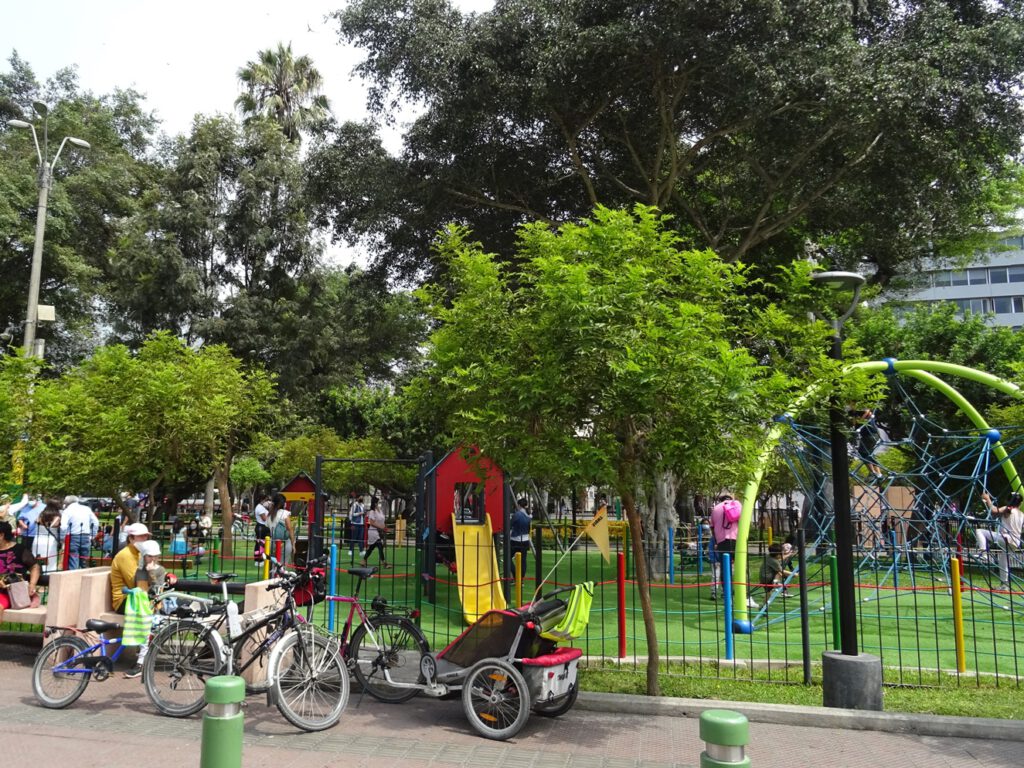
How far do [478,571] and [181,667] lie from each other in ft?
17.4

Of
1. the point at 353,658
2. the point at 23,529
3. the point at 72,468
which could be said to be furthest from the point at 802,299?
the point at 23,529

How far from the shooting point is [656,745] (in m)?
6.05

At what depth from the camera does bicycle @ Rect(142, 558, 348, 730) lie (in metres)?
6.41

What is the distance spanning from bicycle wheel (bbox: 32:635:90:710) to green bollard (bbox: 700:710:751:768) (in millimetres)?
5791

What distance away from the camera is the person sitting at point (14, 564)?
861cm

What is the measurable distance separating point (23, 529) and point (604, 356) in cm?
1380

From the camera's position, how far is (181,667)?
22.0 ft

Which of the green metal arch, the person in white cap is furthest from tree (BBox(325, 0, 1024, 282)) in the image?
the person in white cap

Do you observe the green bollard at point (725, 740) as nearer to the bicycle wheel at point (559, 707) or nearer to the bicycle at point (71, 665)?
the bicycle wheel at point (559, 707)

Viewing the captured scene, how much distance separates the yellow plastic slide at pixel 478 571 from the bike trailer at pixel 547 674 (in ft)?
15.0

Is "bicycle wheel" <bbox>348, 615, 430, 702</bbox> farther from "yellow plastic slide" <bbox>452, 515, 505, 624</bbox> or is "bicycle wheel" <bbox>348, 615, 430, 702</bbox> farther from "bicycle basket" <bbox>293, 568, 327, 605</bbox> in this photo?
"yellow plastic slide" <bbox>452, 515, 505, 624</bbox>

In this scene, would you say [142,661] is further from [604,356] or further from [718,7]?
[718,7]

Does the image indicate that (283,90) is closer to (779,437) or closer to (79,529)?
(79,529)

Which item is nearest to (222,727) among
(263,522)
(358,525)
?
(263,522)
